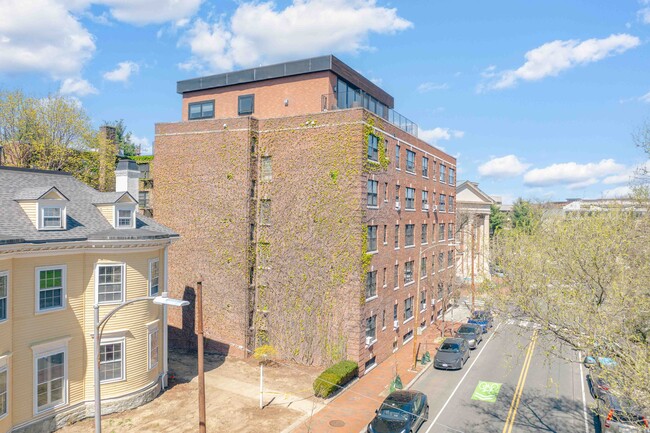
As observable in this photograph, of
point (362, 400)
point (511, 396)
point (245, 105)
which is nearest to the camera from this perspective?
point (362, 400)

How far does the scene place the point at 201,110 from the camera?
126 ft

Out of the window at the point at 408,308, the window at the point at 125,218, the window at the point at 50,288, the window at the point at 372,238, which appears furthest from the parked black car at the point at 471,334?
the window at the point at 50,288

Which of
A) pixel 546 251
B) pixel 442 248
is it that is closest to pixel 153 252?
pixel 546 251

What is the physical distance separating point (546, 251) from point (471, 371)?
603 inches

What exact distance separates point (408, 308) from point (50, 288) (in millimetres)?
26976

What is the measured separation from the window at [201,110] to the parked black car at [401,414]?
27.1 metres

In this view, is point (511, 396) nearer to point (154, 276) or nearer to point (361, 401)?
point (361, 401)

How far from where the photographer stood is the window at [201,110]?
125 ft

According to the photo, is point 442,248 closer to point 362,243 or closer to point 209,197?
point 362,243

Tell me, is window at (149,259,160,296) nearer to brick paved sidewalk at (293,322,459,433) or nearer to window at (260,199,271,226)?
window at (260,199,271,226)

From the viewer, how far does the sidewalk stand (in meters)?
21.4

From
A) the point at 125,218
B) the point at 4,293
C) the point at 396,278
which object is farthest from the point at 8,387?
the point at 396,278

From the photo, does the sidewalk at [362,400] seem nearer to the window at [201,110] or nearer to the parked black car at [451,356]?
the parked black car at [451,356]

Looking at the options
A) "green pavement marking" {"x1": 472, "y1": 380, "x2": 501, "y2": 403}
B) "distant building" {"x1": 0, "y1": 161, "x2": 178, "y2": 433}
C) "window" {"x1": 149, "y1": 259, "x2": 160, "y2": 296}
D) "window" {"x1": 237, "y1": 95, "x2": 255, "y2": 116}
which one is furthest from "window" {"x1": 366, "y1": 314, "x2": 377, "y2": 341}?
"window" {"x1": 237, "y1": 95, "x2": 255, "y2": 116}
